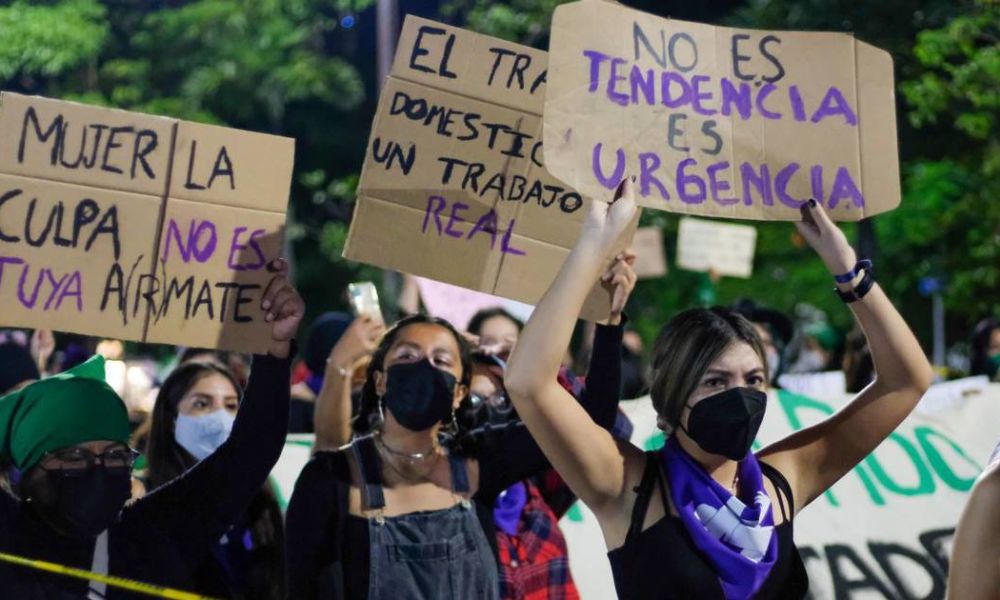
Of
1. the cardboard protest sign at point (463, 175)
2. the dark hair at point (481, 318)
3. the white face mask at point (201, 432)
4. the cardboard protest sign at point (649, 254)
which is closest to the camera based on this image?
the cardboard protest sign at point (463, 175)

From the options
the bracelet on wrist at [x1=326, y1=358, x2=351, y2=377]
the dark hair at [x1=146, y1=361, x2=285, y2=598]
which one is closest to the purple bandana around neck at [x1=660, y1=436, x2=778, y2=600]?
the dark hair at [x1=146, y1=361, x2=285, y2=598]

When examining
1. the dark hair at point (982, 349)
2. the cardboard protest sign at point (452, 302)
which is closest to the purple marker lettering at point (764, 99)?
the cardboard protest sign at point (452, 302)

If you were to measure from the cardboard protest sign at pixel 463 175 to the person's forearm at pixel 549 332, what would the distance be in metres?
0.92

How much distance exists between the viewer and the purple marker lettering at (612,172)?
357 centimetres

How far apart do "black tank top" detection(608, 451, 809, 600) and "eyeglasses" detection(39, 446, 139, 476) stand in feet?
3.52

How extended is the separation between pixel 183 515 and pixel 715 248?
338 inches

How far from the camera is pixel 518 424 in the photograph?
4.23 metres

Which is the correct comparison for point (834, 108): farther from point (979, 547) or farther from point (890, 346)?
point (979, 547)

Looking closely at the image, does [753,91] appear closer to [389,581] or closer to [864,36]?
[389,581]

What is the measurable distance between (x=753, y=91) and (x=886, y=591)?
2985 millimetres

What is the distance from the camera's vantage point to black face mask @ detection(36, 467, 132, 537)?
3.39 m

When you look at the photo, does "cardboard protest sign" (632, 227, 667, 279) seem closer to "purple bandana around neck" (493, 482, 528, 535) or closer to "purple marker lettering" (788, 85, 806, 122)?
"purple bandana around neck" (493, 482, 528, 535)

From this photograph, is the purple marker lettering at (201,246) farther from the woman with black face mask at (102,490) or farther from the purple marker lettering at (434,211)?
the purple marker lettering at (434,211)

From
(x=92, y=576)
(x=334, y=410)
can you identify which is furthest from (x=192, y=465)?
(x=92, y=576)
